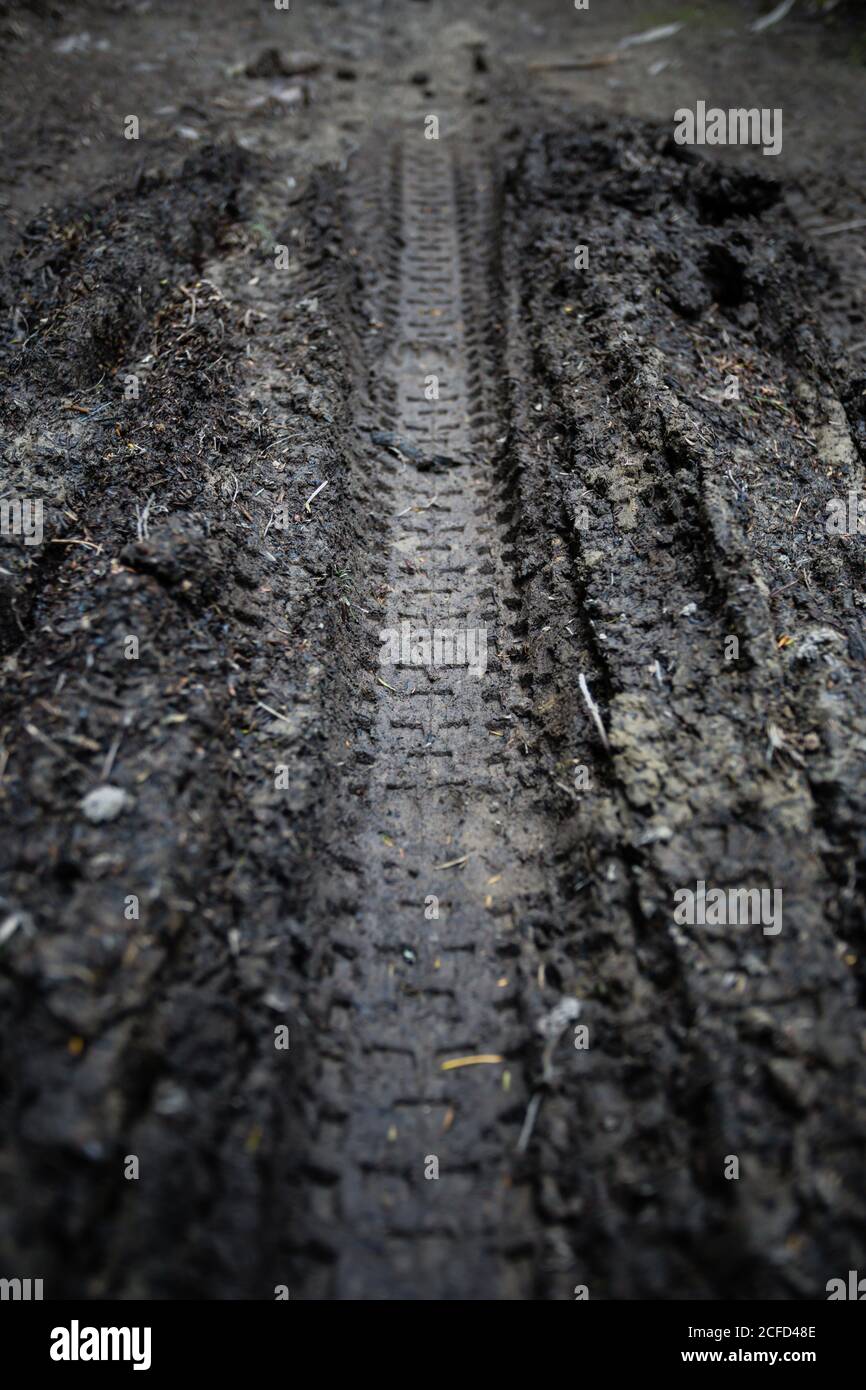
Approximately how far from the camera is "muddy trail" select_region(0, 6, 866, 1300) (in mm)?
2209

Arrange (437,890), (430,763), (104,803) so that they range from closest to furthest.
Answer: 1. (104,803)
2. (437,890)
3. (430,763)

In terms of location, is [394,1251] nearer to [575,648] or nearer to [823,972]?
[823,972]

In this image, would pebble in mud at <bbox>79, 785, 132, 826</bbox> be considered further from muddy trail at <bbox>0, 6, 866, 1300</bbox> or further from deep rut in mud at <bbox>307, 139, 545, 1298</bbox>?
deep rut in mud at <bbox>307, 139, 545, 1298</bbox>

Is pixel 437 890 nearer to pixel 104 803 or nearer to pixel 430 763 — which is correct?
pixel 430 763

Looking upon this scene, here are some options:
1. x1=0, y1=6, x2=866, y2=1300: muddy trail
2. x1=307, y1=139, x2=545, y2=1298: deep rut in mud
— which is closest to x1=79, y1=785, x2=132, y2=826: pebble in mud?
x1=0, y1=6, x2=866, y2=1300: muddy trail

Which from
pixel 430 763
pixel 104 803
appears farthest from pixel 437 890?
pixel 104 803

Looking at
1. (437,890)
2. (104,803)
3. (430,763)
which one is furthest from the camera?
(430,763)

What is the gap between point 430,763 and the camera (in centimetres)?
338

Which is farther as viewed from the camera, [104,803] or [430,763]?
[430,763]

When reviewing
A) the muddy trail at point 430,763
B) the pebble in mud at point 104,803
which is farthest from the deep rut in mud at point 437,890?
the pebble in mud at point 104,803

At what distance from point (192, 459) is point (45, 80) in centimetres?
518

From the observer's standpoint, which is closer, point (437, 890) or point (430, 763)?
point (437, 890)

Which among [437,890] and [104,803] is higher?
[104,803]

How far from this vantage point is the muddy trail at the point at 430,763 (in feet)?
7.25
